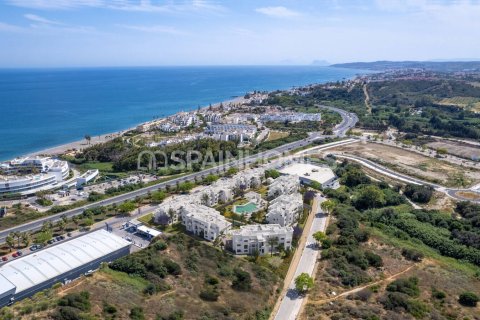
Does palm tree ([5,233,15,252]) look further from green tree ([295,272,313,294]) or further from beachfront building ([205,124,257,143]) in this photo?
beachfront building ([205,124,257,143])

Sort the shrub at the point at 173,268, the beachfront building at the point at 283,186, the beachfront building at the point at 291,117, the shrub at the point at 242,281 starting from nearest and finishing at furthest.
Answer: the shrub at the point at 242,281
the shrub at the point at 173,268
the beachfront building at the point at 283,186
the beachfront building at the point at 291,117

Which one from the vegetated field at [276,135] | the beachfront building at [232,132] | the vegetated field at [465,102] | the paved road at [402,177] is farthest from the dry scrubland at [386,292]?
the vegetated field at [465,102]

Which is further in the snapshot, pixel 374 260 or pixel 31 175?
pixel 31 175

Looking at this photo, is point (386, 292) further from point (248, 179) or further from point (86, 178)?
point (86, 178)

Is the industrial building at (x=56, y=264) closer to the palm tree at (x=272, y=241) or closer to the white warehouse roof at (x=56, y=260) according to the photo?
the white warehouse roof at (x=56, y=260)

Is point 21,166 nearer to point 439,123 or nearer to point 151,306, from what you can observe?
point 151,306

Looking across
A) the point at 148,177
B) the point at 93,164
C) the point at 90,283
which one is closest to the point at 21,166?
the point at 93,164

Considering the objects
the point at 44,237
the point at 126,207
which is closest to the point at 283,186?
the point at 126,207

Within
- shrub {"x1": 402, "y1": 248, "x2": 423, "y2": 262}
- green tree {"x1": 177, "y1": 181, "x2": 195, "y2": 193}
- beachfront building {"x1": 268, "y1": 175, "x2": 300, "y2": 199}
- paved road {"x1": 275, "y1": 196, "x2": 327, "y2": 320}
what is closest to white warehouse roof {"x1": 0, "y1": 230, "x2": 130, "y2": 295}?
paved road {"x1": 275, "y1": 196, "x2": 327, "y2": 320}
